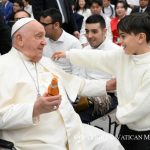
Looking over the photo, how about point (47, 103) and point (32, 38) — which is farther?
point (32, 38)

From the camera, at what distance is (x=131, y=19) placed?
2.65m

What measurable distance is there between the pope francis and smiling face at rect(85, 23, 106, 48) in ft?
3.50

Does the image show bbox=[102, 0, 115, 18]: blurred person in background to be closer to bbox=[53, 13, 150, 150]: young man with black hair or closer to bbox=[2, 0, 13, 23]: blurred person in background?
bbox=[2, 0, 13, 23]: blurred person in background

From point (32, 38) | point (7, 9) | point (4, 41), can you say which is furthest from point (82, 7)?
point (32, 38)

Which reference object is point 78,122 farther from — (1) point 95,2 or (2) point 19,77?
(1) point 95,2

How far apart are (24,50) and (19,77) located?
0.69ft

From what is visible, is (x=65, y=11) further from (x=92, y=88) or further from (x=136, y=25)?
(x=136, y=25)

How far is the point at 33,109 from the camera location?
8.10 ft

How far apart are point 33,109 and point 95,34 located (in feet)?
5.67

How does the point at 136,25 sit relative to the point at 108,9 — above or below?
above

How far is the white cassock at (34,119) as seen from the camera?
2510 mm

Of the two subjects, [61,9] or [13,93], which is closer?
[13,93]

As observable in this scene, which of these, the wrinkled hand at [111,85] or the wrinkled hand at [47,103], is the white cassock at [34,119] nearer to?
the wrinkled hand at [47,103]

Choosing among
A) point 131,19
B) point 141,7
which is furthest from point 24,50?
point 141,7
